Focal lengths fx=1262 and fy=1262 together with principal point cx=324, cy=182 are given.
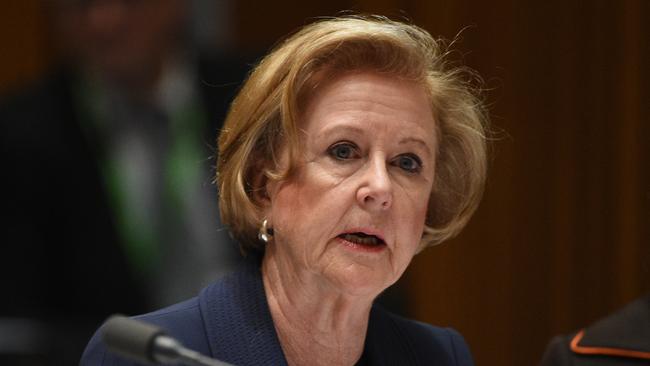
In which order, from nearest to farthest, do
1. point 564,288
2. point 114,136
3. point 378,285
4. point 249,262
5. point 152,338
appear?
point 152,338
point 378,285
point 249,262
point 114,136
point 564,288

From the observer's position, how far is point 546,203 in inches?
163

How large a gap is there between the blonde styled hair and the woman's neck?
5.7 inches

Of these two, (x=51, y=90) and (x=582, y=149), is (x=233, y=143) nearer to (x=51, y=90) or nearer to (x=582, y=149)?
(x=51, y=90)

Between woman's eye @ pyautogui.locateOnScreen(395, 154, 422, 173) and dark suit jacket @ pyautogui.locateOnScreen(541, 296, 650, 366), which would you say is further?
dark suit jacket @ pyautogui.locateOnScreen(541, 296, 650, 366)

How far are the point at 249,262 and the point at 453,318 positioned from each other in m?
1.77

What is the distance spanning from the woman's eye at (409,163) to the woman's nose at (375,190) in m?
0.08

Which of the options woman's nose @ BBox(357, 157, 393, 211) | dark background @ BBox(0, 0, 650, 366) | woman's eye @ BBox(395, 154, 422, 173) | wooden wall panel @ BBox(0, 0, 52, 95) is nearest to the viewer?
woman's nose @ BBox(357, 157, 393, 211)

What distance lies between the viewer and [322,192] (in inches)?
94.4

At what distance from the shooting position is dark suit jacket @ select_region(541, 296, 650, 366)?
2.71m

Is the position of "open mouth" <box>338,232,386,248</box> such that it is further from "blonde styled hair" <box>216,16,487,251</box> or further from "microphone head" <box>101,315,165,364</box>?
"microphone head" <box>101,315,165,364</box>

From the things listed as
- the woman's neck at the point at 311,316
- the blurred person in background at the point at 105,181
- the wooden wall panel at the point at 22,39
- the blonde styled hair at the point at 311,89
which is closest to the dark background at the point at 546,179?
the blurred person in background at the point at 105,181

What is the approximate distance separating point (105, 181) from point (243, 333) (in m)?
1.19

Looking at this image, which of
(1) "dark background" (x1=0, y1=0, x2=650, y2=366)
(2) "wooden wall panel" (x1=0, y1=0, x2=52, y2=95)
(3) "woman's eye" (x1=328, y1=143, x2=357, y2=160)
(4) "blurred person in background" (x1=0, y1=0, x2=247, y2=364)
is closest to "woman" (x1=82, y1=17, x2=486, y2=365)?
(3) "woman's eye" (x1=328, y1=143, x2=357, y2=160)

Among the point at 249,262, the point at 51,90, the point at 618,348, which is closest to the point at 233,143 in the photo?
the point at 249,262
